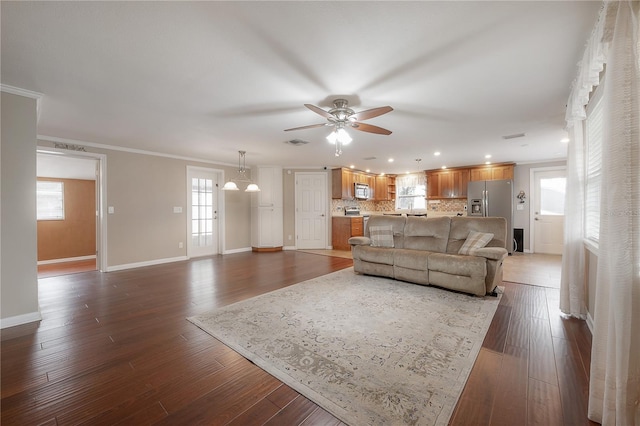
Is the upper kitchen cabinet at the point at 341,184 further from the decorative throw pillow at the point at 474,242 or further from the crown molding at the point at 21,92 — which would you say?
the crown molding at the point at 21,92

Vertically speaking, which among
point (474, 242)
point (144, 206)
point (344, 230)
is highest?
point (144, 206)

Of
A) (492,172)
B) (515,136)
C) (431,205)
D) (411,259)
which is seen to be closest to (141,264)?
(411,259)

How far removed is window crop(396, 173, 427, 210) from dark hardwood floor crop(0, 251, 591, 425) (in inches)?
212

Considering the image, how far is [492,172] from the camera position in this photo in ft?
22.7

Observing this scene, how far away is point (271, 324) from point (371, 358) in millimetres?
1040

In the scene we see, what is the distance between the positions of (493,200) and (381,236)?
4.16 m

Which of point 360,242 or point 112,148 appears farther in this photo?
point 112,148

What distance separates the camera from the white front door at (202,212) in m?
6.15

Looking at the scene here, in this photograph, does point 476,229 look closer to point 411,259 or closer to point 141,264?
point 411,259

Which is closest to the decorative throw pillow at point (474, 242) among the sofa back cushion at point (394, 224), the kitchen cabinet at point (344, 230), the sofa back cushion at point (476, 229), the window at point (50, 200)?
the sofa back cushion at point (476, 229)

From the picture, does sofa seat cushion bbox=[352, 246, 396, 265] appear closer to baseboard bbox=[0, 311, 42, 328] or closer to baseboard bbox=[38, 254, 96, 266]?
baseboard bbox=[0, 311, 42, 328]

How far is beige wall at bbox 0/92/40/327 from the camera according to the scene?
2547mm

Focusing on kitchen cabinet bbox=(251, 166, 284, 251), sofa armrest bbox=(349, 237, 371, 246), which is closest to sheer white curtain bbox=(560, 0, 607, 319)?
sofa armrest bbox=(349, 237, 371, 246)

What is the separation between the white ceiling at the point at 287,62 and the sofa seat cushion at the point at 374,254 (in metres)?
1.91
